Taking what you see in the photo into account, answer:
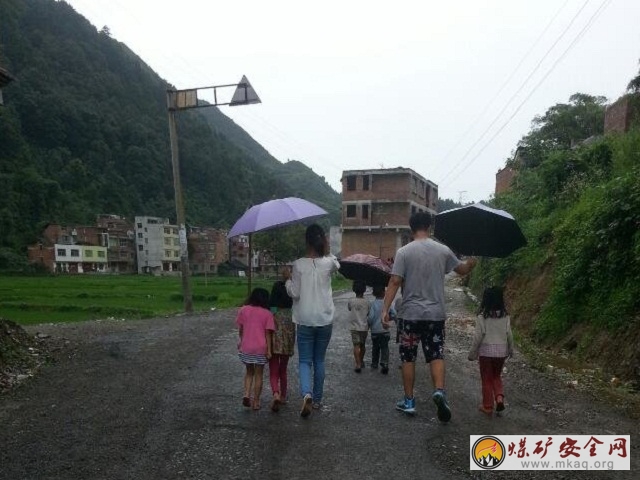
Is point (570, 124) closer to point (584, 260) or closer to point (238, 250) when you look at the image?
point (584, 260)

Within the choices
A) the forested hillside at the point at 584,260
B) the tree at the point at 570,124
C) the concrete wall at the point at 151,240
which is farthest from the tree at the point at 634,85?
the concrete wall at the point at 151,240

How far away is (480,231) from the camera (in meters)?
5.85

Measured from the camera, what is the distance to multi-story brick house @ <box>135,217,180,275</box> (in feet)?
289

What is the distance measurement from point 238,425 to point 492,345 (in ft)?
8.84

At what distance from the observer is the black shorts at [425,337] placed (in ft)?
16.7

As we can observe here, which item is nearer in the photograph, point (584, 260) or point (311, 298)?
point (311, 298)

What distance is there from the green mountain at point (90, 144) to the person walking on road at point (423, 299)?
77.6 m

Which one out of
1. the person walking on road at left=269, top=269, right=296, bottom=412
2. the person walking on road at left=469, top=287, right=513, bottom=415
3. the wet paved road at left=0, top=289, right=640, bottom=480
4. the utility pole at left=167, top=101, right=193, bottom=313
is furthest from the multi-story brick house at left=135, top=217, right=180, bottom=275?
the person walking on road at left=469, top=287, right=513, bottom=415

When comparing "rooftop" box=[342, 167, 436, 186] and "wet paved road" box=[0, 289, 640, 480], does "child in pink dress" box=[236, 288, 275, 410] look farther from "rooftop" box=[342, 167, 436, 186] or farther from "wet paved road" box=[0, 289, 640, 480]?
"rooftop" box=[342, 167, 436, 186]

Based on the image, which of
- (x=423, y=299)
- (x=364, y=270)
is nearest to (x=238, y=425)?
(x=423, y=299)

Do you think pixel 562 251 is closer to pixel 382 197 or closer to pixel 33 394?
pixel 33 394

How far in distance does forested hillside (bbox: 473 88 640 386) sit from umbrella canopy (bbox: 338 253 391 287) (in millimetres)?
3298

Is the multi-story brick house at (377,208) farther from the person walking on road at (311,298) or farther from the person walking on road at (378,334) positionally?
the person walking on road at (311,298)

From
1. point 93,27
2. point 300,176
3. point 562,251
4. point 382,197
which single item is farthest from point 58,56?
point 562,251
